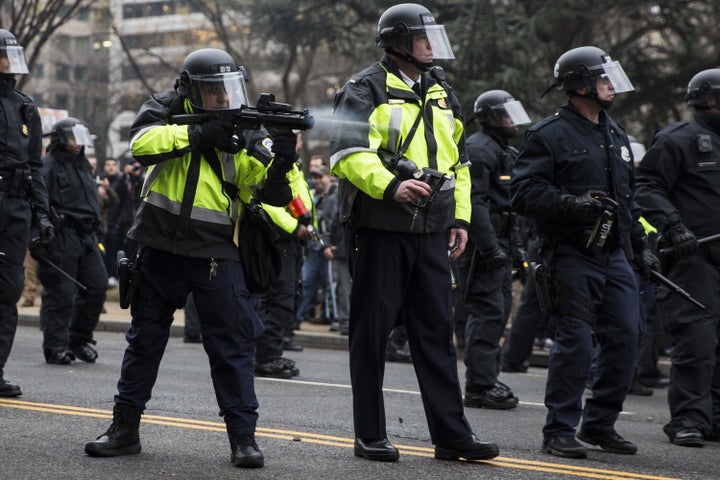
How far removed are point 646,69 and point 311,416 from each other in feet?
47.8

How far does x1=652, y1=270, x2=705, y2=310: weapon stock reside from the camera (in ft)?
22.4

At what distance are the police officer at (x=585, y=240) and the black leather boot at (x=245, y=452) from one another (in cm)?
160

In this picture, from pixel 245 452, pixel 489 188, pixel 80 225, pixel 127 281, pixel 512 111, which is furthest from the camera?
pixel 80 225

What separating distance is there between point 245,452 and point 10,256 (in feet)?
9.73

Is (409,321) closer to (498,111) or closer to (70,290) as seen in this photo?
(498,111)

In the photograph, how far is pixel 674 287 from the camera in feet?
22.7

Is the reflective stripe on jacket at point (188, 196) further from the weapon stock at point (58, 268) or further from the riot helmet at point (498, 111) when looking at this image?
the weapon stock at point (58, 268)

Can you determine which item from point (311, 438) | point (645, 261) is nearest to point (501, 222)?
point (645, 261)

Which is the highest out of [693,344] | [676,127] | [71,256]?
[676,127]

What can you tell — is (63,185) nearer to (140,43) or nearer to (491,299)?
(491,299)

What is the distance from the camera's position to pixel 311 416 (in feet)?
24.3

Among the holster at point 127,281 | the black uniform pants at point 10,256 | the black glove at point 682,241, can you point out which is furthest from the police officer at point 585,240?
the black uniform pants at point 10,256

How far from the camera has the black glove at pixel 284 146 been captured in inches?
210

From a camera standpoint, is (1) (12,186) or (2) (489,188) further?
(2) (489,188)
